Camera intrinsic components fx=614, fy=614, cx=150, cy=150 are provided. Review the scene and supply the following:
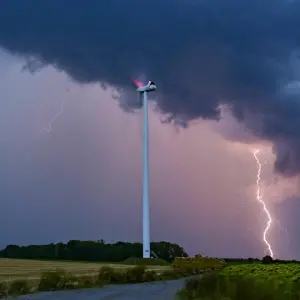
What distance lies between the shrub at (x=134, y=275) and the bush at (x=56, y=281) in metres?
6.87

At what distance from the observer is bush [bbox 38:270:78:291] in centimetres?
3676

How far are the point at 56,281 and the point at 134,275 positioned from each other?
981cm

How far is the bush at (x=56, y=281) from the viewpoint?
3676 centimetres

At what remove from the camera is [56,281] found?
3772 cm

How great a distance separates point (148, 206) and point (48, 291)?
1654 inches

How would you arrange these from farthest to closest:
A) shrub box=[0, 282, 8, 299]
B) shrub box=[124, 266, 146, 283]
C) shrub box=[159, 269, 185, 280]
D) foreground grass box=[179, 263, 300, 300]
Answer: shrub box=[159, 269, 185, 280] < shrub box=[124, 266, 146, 283] < shrub box=[0, 282, 8, 299] < foreground grass box=[179, 263, 300, 300]

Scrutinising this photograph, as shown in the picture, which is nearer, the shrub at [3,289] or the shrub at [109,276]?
the shrub at [3,289]

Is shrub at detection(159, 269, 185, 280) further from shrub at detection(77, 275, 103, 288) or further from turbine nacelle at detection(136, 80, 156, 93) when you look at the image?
turbine nacelle at detection(136, 80, 156, 93)

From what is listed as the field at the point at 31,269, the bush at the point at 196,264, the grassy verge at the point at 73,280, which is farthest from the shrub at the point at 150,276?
the bush at the point at 196,264

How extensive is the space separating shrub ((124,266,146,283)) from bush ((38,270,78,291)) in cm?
687

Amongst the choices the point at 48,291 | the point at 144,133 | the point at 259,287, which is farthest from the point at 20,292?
the point at 144,133

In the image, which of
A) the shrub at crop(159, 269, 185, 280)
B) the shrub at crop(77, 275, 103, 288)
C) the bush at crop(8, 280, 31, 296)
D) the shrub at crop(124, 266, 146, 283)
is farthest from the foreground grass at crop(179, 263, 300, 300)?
the shrub at crop(159, 269, 185, 280)

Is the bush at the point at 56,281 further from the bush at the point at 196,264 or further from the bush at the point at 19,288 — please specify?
the bush at the point at 196,264

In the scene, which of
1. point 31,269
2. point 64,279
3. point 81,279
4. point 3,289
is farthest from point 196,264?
point 3,289
